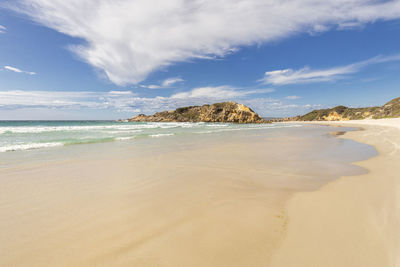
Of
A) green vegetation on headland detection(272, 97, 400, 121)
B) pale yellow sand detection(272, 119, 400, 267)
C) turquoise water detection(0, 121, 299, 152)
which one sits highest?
green vegetation on headland detection(272, 97, 400, 121)

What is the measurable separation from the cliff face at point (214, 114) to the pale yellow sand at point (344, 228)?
75088mm

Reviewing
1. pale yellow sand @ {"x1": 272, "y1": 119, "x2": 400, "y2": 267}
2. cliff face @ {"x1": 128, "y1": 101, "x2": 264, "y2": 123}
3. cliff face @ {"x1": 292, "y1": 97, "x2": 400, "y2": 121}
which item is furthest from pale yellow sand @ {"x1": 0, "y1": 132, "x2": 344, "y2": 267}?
cliff face @ {"x1": 292, "y1": 97, "x2": 400, "y2": 121}

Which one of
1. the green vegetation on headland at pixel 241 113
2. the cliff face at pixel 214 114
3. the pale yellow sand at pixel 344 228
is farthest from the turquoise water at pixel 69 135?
the green vegetation on headland at pixel 241 113

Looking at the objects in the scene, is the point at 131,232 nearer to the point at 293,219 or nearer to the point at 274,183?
the point at 293,219

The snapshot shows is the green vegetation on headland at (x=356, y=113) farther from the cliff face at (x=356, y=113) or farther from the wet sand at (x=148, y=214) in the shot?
the wet sand at (x=148, y=214)

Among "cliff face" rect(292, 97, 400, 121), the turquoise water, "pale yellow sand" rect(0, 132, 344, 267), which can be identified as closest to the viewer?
"pale yellow sand" rect(0, 132, 344, 267)

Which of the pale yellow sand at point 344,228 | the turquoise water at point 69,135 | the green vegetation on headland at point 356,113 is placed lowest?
the pale yellow sand at point 344,228

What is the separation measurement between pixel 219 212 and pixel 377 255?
6.11 ft

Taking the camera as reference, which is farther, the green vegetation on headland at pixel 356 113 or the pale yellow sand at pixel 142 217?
the green vegetation on headland at pixel 356 113

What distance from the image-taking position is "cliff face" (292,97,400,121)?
6311 centimetres

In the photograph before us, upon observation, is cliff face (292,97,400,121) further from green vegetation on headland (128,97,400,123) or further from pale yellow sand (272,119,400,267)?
pale yellow sand (272,119,400,267)

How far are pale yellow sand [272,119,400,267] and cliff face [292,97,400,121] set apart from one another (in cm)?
7612

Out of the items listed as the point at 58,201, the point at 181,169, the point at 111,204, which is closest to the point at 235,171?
the point at 181,169

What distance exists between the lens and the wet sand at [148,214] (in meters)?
2.02
